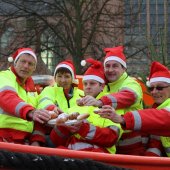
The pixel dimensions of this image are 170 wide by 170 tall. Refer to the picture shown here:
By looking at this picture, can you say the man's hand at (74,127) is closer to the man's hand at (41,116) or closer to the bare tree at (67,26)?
the man's hand at (41,116)

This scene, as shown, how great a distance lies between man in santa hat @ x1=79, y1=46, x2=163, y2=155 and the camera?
4.50 meters

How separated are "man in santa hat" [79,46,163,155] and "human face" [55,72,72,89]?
0.39 m

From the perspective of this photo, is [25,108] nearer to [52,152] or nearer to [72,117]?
[72,117]

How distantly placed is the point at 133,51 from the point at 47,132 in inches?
639

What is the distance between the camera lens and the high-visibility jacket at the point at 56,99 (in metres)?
4.72

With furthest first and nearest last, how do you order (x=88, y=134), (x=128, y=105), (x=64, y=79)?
(x=64, y=79)
(x=128, y=105)
(x=88, y=134)

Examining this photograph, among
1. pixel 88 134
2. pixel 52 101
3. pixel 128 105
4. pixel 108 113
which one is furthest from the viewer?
pixel 52 101

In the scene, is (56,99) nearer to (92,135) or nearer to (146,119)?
(92,135)

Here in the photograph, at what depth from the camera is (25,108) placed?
4305 mm

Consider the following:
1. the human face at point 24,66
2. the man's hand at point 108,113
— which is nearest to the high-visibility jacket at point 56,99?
the human face at point 24,66

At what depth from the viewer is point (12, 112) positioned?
4.39m

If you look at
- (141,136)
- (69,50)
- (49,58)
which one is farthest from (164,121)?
(49,58)

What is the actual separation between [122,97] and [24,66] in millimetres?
919

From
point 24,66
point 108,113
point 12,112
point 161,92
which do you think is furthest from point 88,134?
point 24,66
